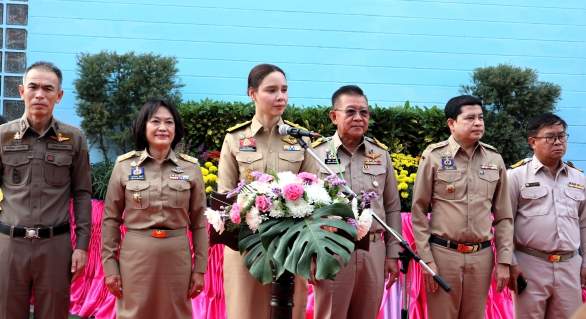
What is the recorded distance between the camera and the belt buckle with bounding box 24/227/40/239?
3.31 meters

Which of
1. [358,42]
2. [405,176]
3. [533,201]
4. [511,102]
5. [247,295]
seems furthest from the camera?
[358,42]

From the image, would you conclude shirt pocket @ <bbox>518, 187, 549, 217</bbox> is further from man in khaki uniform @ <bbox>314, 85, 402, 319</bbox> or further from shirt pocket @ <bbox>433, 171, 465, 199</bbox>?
man in khaki uniform @ <bbox>314, 85, 402, 319</bbox>

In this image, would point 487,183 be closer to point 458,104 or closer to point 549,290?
point 458,104

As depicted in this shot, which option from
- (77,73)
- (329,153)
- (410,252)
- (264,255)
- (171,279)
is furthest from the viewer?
(77,73)

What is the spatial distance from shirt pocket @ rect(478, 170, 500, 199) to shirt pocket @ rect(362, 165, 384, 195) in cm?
61

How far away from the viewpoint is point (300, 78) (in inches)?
312

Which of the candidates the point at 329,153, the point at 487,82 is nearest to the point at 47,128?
the point at 329,153

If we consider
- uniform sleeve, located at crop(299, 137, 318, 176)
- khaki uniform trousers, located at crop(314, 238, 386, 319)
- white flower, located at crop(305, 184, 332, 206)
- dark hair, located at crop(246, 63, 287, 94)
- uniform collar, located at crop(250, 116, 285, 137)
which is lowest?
khaki uniform trousers, located at crop(314, 238, 386, 319)

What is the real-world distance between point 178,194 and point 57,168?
687mm

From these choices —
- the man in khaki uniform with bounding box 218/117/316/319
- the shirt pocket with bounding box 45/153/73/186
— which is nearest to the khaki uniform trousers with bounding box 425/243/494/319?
the man in khaki uniform with bounding box 218/117/316/319

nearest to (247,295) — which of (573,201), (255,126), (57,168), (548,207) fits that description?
(255,126)

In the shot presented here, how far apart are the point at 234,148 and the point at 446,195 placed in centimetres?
138

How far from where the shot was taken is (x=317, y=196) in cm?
259

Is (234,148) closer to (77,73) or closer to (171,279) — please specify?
(171,279)
